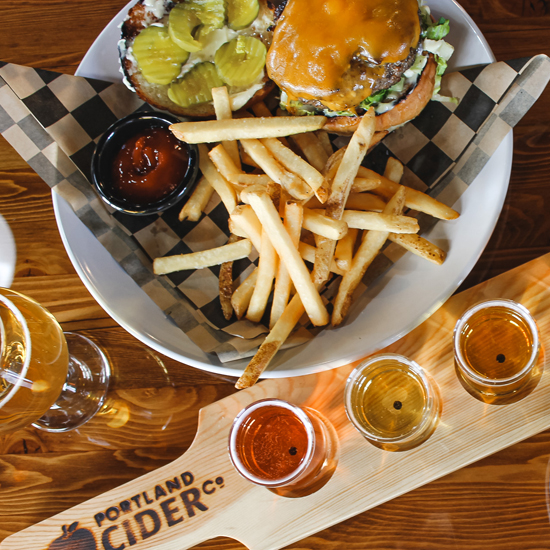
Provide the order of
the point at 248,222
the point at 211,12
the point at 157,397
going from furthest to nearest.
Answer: the point at 157,397 → the point at 211,12 → the point at 248,222

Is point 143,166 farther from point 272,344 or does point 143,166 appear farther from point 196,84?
point 272,344

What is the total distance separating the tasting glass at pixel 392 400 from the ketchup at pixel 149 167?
0.95 metres

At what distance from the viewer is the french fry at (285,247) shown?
1.44 m

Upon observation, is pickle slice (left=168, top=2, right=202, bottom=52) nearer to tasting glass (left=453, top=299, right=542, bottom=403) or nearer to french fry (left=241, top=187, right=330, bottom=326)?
french fry (left=241, top=187, right=330, bottom=326)

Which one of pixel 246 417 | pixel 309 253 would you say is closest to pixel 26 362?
pixel 246 417

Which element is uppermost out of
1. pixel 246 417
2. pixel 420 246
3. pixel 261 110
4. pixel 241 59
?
pixel 241 59

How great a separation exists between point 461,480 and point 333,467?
0.48 metres

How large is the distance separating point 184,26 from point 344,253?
95 cm

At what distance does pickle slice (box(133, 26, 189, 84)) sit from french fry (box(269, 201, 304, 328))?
2.22 ft

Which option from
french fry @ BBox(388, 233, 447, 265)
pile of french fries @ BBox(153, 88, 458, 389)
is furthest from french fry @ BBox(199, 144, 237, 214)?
french fry @ BBox(388, 233, 447, 265)

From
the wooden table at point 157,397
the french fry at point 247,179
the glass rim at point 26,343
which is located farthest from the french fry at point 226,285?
the glass rim at point 26,343

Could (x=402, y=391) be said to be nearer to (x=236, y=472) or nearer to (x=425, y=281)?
(x=425, y=281)

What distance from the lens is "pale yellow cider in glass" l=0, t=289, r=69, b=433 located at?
1.46 m

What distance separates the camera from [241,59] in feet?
5.51
